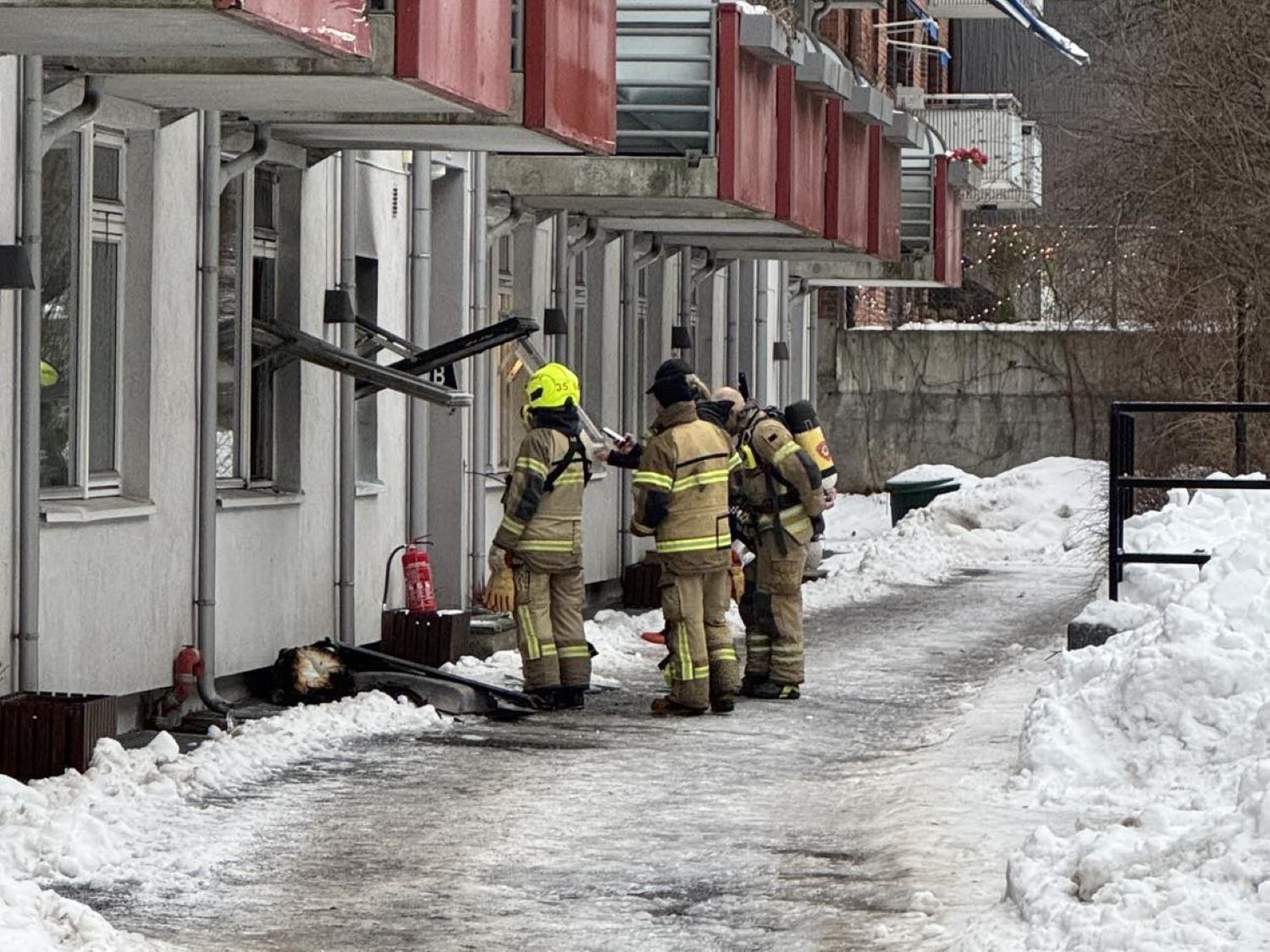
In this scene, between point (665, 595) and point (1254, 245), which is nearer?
point (665, 595)

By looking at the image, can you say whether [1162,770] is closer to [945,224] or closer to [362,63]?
[362,63]

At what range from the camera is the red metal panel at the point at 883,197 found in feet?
86.6

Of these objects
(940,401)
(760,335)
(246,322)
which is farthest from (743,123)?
(940,401)

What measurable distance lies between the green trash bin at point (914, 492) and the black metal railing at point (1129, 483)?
20.6 metres

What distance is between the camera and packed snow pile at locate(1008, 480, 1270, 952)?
7398 mm

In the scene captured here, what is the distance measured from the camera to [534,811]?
1056cm

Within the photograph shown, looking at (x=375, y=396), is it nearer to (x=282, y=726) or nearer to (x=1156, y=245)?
(x=282, y=726)

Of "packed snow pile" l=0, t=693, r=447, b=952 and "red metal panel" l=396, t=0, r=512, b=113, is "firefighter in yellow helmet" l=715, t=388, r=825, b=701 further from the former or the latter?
"packed snow pile" l=0, t=693, r=447, b=952

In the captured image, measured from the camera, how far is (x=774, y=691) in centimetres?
1507

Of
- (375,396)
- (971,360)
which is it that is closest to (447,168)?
(375,396)

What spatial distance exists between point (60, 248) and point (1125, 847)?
263 inches

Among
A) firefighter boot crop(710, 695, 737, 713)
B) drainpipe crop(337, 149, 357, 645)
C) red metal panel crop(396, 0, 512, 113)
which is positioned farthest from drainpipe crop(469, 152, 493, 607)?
firefighter boot crop(710, 695, 737, 713)

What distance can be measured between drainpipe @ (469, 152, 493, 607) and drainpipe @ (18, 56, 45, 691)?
687 cm

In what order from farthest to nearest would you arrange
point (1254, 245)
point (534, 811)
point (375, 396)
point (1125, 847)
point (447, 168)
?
point (1254, 245)
point (447, 168)
point (375, 396)
point (534, 811)
point (1125, 847)
